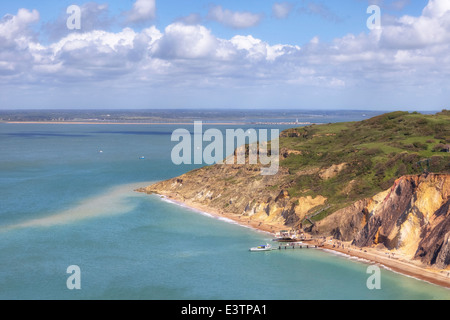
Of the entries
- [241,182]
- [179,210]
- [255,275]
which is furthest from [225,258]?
[241,182]

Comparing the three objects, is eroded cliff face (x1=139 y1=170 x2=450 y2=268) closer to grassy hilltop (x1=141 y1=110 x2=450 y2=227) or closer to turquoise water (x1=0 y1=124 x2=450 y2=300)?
grassy hilltop (x1=141 y1=110 x2=450 y2=227)

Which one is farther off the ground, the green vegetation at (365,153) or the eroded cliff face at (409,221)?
the green vegetation at (365,153)

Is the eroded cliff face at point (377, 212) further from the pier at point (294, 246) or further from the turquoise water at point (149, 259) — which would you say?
the turquoise water at point (149, 259)

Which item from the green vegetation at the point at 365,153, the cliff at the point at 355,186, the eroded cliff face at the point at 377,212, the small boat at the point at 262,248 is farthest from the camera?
the green vegetation at the point at 365,153

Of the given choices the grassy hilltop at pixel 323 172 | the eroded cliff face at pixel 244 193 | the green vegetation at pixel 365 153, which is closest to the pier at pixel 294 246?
the grassy hilltop at pixel 323 172

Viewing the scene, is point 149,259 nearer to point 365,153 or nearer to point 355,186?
point 355,186

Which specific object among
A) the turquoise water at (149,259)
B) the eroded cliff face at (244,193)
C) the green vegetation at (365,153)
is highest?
the green vegetation at (365,153)

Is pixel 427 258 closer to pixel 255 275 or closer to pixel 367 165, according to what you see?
pixel 255 275
